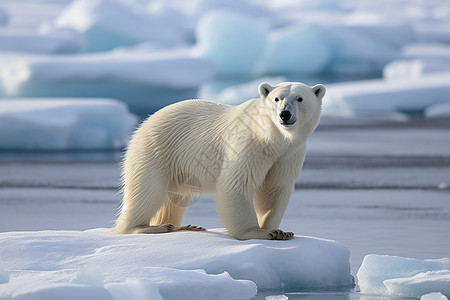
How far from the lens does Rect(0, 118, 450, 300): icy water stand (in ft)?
20.6

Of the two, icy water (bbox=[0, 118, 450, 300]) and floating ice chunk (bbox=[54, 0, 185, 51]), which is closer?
icy water (bbox=[0, 118, 450, 300])

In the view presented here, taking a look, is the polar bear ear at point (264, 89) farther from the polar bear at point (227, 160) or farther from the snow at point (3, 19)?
the snow at point (3, 19)

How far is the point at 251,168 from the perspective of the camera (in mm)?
4914

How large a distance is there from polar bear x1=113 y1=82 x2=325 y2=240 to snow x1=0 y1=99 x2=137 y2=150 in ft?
22.3

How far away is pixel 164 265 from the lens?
447 centimetres

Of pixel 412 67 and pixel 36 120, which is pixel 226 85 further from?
pixel 36 120

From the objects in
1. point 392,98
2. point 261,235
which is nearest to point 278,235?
point 261,235

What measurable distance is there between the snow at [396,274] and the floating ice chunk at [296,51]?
74.6 ft

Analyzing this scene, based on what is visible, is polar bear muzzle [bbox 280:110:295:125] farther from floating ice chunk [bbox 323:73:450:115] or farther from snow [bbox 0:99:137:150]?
floating ice chunk [bbox 323:73:450:115]

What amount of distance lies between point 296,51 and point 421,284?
23978 millimetres

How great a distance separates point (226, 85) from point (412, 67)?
17.9ft

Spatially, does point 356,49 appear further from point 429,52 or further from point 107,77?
point 107,77

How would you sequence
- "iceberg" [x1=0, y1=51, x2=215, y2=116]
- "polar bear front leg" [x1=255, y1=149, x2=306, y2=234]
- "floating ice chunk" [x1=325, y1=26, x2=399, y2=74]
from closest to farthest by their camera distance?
"polar bear front leg" [x1=255, y1=149, x2=306, y2=234]
"iceberg" [x1=0, y1=51, x2=215, y2=116]
"floating ice chunk" [x1=325, y1=26, x2=399, y2=74]

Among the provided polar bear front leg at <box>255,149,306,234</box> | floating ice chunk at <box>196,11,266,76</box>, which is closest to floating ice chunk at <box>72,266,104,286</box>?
polar bear front leg at <box>255,149,306,234</box>
